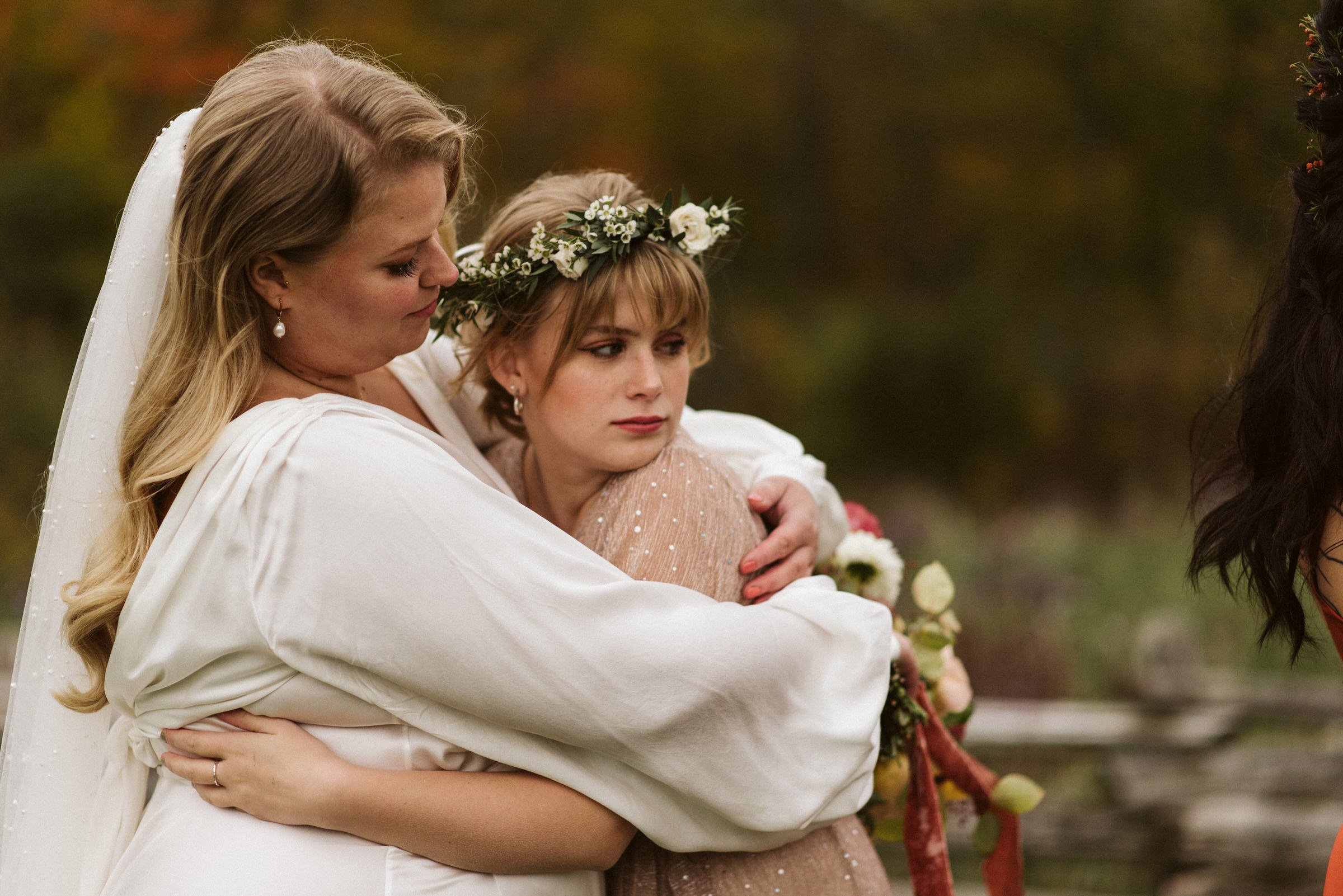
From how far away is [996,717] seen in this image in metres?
6.21

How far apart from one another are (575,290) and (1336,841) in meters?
1.92

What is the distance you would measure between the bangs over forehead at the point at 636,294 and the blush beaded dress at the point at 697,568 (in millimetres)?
296

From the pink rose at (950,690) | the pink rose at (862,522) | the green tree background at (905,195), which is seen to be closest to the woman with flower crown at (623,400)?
the pink rose at (950,690)

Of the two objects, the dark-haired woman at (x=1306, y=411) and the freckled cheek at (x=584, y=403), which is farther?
the freckled cheek at (x=584, y=403)

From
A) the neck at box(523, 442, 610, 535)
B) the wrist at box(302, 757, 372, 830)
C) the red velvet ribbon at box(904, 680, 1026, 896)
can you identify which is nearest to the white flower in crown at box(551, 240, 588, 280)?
the neck at box(523, 442, 610, 535)

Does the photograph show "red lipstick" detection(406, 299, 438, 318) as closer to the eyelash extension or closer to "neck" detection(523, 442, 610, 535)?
the eyelash extension

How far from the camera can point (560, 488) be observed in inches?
113

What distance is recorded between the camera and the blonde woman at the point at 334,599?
6.95 feet

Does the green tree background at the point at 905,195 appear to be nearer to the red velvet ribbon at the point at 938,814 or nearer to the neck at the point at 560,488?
the red velvet ribbon at the point at 938,814

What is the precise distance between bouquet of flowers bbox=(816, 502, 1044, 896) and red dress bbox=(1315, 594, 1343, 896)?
2.66 feet

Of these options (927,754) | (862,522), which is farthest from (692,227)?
(927,754)

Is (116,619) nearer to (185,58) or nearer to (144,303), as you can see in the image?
(144,303)

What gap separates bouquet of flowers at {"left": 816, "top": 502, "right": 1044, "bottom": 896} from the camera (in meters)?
2.97

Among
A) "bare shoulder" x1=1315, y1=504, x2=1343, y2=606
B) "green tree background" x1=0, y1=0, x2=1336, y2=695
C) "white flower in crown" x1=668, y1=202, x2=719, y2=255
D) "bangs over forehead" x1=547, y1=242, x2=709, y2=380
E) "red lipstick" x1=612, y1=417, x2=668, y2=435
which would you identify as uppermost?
"green tree background" x1=0, y1=0, x2=1336, y2=695
